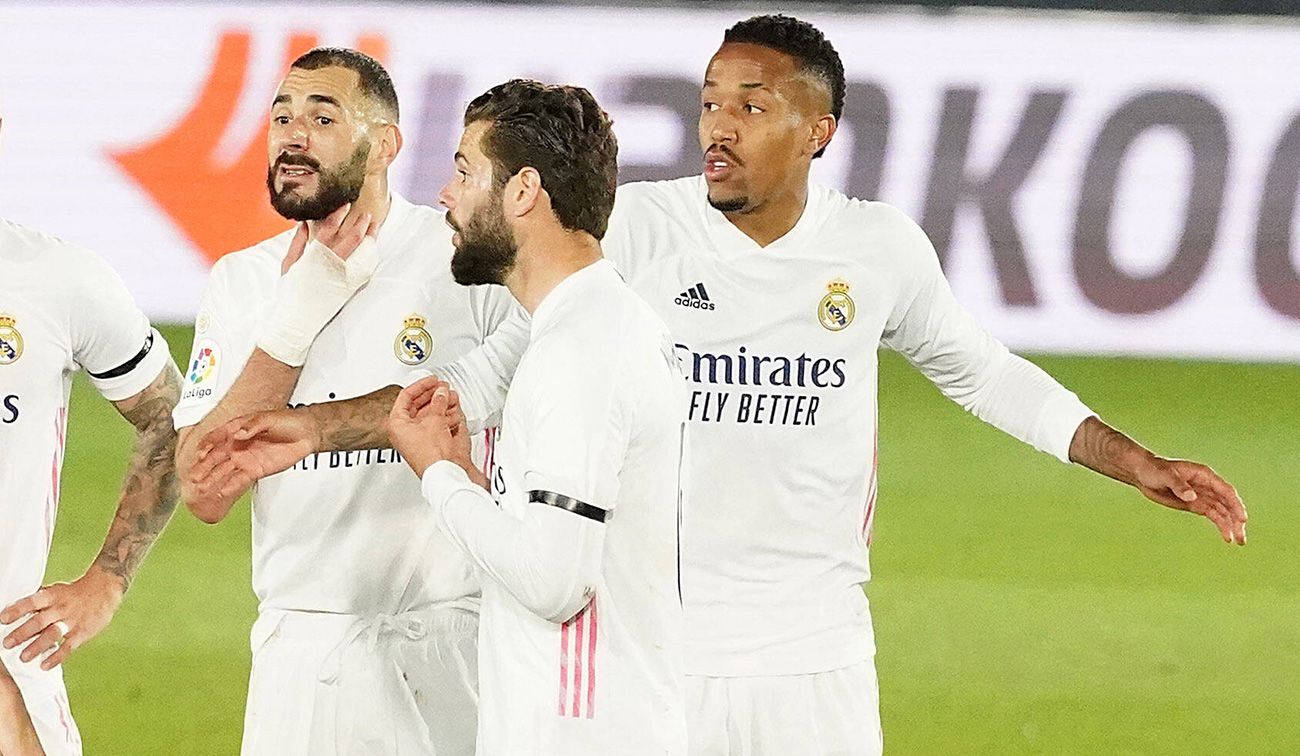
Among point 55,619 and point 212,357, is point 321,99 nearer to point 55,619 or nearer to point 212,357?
point 212,357

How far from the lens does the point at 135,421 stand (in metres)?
3.84

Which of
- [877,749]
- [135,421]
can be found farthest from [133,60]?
[877,749]

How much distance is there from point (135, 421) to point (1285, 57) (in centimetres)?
432

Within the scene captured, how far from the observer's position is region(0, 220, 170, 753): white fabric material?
11.6 ft

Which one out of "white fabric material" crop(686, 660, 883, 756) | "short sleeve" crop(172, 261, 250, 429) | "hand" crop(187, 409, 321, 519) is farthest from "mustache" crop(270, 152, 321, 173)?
"white fabric material" crop(686, 660, 883, 756)

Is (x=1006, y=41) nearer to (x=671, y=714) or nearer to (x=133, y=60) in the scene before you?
(x=133, y=60)

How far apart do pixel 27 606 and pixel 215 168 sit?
3.12 meters

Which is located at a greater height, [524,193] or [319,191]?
[319,191]

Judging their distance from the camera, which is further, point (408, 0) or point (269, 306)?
point (408, 0)

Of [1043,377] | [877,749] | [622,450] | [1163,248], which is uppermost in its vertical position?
[1163,248]

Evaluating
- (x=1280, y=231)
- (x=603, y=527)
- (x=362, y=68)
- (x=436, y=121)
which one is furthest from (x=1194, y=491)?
(x=436, y=121)

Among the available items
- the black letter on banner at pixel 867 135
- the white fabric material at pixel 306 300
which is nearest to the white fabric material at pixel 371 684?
the white fabric material at pixel 306 300

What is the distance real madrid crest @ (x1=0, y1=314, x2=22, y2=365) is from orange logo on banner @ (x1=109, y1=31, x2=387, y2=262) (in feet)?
8.98

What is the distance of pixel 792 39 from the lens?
383 centimetres
